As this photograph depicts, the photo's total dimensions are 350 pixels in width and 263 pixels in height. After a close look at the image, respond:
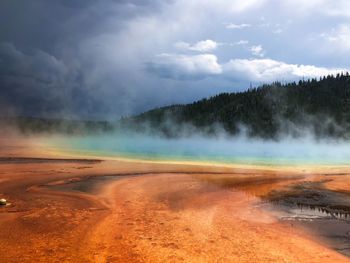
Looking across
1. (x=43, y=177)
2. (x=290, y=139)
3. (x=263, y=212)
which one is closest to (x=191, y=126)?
(x=290, y=139)

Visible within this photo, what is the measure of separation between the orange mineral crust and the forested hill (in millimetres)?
54677

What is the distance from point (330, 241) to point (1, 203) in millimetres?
9736

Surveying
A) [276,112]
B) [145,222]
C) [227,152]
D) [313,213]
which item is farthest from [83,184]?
[276,112]

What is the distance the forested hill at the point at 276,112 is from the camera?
2803 inches

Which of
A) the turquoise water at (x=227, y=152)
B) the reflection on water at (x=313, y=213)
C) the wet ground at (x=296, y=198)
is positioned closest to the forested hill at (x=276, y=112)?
the turquoise water at (x=227, y=152)

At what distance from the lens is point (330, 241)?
9.63m

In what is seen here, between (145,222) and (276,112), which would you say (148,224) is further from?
(276,112)

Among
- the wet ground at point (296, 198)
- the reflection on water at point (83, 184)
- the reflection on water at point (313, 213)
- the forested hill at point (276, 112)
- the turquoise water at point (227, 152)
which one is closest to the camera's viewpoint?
the wet ground at point (296, 198)

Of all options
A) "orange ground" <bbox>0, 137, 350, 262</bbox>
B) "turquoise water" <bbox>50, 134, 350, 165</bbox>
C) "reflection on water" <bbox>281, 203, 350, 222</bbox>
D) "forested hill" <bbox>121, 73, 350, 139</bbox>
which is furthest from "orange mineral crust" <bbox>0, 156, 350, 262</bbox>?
"forested hill" <bbox>121, 73, 350, 139</bbox>

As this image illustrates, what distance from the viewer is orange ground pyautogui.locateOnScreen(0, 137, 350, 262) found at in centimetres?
856

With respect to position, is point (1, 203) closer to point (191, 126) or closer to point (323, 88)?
point (191, 126)

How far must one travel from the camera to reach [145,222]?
10977 mm

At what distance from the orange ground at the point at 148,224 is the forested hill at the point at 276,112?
55230 millimetres

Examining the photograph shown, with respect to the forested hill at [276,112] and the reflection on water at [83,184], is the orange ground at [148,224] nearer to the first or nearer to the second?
the reflection on water at [83,184]
